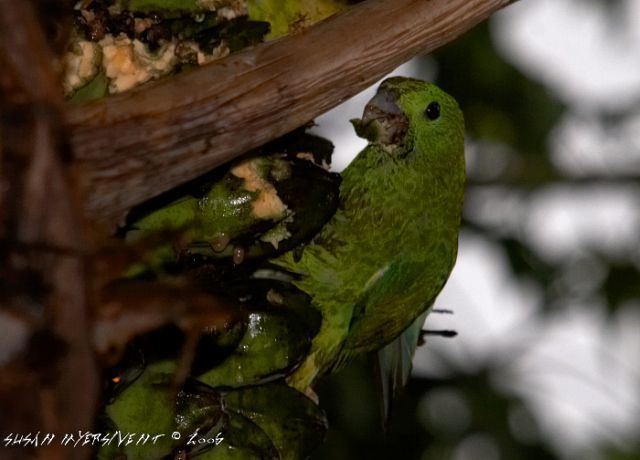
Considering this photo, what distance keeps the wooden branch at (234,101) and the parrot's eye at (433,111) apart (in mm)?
498

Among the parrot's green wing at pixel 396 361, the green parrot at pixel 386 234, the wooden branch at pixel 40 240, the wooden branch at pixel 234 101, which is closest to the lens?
the wooden branch at pixel 40 240

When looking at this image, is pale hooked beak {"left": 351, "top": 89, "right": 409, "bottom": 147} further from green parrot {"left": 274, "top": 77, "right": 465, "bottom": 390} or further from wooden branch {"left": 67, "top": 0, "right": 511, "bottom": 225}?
wooden branch {"left": 67, "top": 0, "right": 511, "bottom": 225}

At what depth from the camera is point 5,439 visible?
719mm

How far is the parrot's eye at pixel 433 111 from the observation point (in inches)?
65.9

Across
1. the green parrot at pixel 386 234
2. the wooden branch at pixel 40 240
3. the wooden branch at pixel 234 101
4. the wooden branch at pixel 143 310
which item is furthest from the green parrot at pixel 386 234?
the wooden branch at pixel 40 240

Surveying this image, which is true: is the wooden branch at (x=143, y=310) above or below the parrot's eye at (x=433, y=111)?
above

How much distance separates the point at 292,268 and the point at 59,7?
66 centimetres

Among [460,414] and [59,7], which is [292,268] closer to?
[59,7]

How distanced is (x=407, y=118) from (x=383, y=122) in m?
0.04

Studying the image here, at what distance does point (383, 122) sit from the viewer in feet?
5.40

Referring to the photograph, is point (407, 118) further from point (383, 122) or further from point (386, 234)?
point (386, 234)

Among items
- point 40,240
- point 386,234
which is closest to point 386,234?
point 386,234

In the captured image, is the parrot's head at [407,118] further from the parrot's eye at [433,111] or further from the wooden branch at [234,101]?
the wooden branch at [234,101]

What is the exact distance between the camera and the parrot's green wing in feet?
5.92
